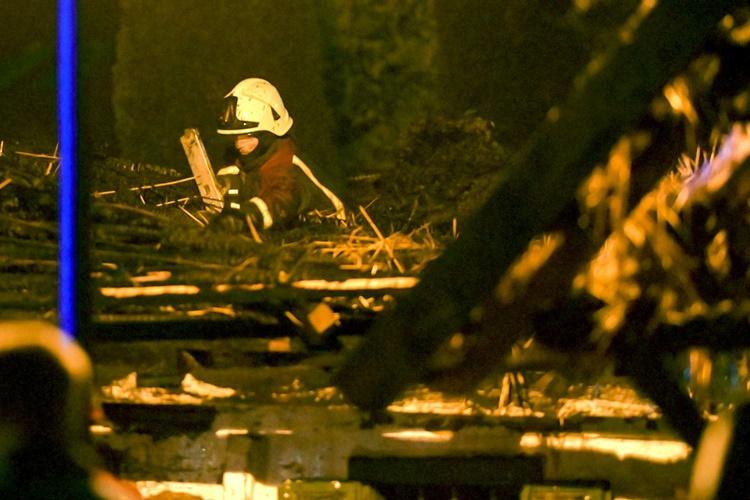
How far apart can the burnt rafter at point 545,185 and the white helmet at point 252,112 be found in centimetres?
363

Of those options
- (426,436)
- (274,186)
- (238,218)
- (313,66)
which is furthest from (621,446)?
(313,66)

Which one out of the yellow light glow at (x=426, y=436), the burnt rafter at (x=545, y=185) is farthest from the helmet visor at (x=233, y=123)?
the burnt rafter at (x=545, y=185)

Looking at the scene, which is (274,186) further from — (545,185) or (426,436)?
(545,185)

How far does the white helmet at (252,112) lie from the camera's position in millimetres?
6152

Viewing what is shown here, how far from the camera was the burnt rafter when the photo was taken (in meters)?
2.56

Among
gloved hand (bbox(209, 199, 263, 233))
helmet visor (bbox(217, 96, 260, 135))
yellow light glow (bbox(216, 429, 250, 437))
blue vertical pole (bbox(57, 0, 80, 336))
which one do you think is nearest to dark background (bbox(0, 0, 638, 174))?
helmet visor (bbox(217, 96, 260, 135))

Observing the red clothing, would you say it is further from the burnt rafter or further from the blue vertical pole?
the burnt rafter

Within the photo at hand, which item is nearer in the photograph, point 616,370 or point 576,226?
point 576,226

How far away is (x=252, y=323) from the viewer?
12.6ft

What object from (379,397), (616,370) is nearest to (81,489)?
(379,397)

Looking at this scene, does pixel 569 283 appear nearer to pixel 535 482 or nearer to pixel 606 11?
pixel 535 482

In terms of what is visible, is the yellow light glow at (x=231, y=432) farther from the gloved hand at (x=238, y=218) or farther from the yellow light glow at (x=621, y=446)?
the yellow light glow at (x=621, y=446)

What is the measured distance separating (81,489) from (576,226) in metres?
1.80

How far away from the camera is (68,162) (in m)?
3.29
